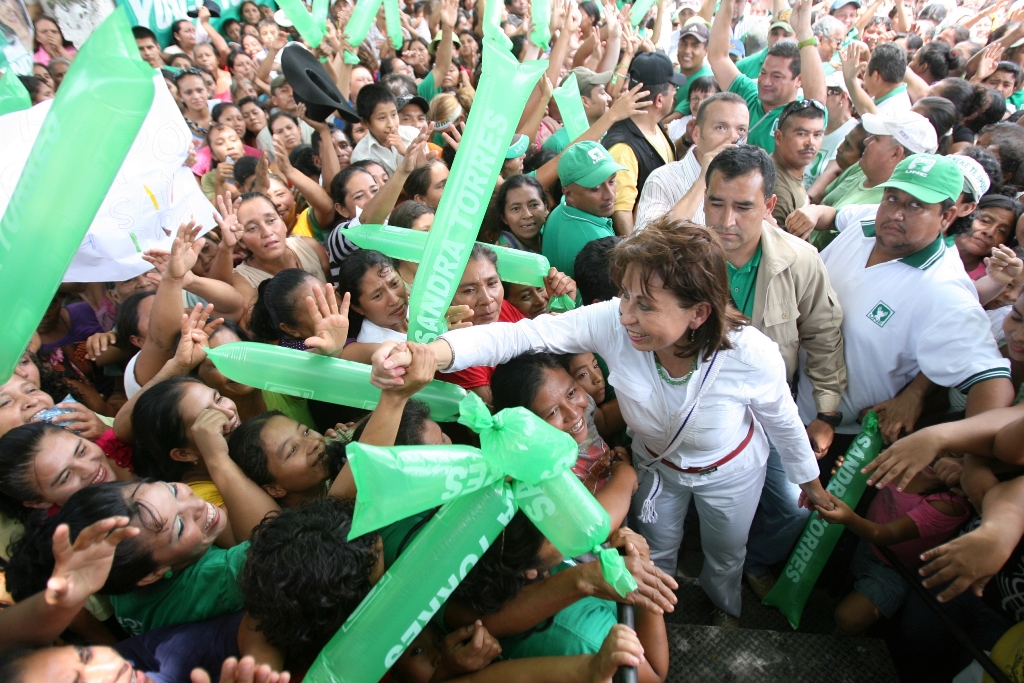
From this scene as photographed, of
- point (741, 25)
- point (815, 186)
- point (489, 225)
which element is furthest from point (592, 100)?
point (741, 25)

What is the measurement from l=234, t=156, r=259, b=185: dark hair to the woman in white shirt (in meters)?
3.04

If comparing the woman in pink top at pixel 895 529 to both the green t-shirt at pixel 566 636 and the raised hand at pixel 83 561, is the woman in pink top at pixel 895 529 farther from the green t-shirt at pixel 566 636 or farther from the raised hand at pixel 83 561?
the raised hand at pixel 83 561

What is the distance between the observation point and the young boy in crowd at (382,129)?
13.8ft

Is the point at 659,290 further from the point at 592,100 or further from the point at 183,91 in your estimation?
the point at 183,91

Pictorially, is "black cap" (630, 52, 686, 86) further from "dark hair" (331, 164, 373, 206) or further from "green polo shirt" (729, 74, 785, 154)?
"dark hair" (331, 164, 373, 206)

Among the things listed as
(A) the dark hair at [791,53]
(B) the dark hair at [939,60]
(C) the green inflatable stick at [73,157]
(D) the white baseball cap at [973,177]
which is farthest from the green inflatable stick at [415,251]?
(B) the dark hair at [939,60]

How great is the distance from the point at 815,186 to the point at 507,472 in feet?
12.1

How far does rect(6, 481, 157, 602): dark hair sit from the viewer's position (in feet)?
4.96

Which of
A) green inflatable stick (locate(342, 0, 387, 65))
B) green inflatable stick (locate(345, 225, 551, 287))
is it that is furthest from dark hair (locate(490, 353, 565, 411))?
green inflatable stick (locate(342, 0, 387, 65))

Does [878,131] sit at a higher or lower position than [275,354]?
higher

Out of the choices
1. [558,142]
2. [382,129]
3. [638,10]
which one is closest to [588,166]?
[558,142]

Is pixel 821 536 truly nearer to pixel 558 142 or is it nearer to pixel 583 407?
pixel 583 407

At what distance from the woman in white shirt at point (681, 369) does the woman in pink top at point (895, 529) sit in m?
0.28

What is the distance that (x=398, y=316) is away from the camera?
2.58 metres
